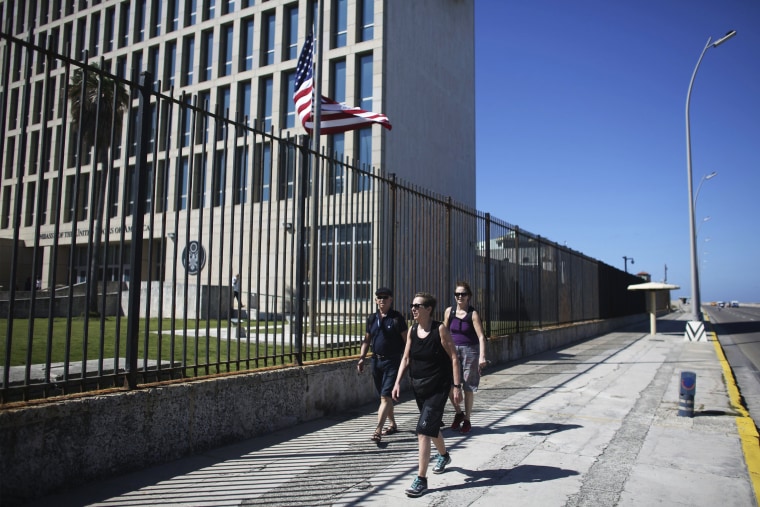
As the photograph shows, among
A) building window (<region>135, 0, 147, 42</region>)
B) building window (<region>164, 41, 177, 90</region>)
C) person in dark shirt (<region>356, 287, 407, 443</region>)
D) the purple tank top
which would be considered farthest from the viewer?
building window (<region>135, 0, 147, 42</region>)

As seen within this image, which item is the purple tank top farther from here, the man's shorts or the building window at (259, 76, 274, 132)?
the building window at (259, 76, 274, 132)

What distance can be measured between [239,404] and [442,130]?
2743cm

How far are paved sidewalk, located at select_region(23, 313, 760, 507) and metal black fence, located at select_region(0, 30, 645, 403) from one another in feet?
3.29

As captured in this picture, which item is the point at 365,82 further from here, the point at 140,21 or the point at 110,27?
the point at 110,27

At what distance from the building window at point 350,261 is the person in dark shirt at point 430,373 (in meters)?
2.79

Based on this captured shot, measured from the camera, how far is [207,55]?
3144 cm

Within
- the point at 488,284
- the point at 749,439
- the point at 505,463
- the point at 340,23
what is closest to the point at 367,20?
the point at 340,23

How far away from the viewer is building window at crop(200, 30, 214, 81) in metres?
31.2

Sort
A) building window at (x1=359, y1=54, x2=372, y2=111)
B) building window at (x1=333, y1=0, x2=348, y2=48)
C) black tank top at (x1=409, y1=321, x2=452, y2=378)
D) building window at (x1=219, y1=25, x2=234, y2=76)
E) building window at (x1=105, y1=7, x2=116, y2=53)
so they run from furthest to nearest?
1. building window at (x1=105, y1=7, x2=116, y2=53)
2. building window at (x1=219, y1=25, x2=234, y2=76)
3. building window at (x1=333, y1=0, x2=348, y2=48)
4. building window at (x1=359, y1=54, x2=372, y2=111)
5. black tank top at (x1=409, y1=321, x2=452, y2=378)

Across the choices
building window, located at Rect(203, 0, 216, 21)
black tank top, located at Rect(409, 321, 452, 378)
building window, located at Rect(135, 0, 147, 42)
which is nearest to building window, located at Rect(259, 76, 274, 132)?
building window, located at Rect(203, 0, 216, 21)

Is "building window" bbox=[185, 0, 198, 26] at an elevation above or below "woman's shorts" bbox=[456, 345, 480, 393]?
above

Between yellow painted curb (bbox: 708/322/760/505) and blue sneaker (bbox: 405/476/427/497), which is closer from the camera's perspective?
blue sneaker (bbox: 405/476/427/497)

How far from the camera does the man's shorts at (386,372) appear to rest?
5.88 m

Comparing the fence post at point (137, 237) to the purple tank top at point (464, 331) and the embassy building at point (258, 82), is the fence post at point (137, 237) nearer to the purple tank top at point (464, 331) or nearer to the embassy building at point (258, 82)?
the purple tank top at point (464, 331)
